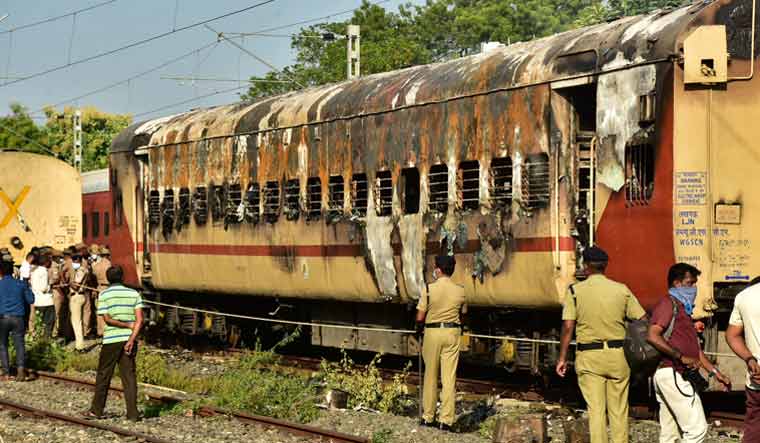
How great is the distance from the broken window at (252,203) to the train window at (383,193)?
11.0 feet

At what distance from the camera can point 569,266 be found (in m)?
13.4

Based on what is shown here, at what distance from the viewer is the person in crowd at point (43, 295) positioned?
69.2 feet

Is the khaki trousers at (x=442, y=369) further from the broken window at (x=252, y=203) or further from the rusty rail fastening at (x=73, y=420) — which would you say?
the broken window at (x=252, y=203)

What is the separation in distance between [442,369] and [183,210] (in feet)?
32.0

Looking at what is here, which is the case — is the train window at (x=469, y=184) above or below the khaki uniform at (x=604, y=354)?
above

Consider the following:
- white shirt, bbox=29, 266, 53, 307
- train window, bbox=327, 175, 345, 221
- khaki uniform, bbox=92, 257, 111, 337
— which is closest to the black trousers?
train window, bbox=327, 175, 345, 221

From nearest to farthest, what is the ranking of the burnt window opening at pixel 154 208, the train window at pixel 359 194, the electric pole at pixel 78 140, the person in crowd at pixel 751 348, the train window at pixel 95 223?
the person in crowd at pixel 751 348, the train window at pixel 359 194, the burnt window opening at pixel 154 208, the train window at pixel 95 223, the electric pole at pixel 78 140

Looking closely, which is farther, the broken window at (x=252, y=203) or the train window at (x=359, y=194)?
the broken window at (x=252, y=203)

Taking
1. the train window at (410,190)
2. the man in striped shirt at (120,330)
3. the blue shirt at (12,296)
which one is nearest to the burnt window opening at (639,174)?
the train window at (410,190)

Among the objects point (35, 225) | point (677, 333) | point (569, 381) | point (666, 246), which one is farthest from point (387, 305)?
point (35, 225)

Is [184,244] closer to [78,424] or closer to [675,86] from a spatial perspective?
[78,424]

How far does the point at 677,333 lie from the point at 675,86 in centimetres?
324

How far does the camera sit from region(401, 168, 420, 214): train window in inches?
Answer: 631

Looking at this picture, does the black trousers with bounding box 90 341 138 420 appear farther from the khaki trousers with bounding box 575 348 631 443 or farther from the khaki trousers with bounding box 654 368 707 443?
the khaki trousers with bounding box 654 368 707 443
